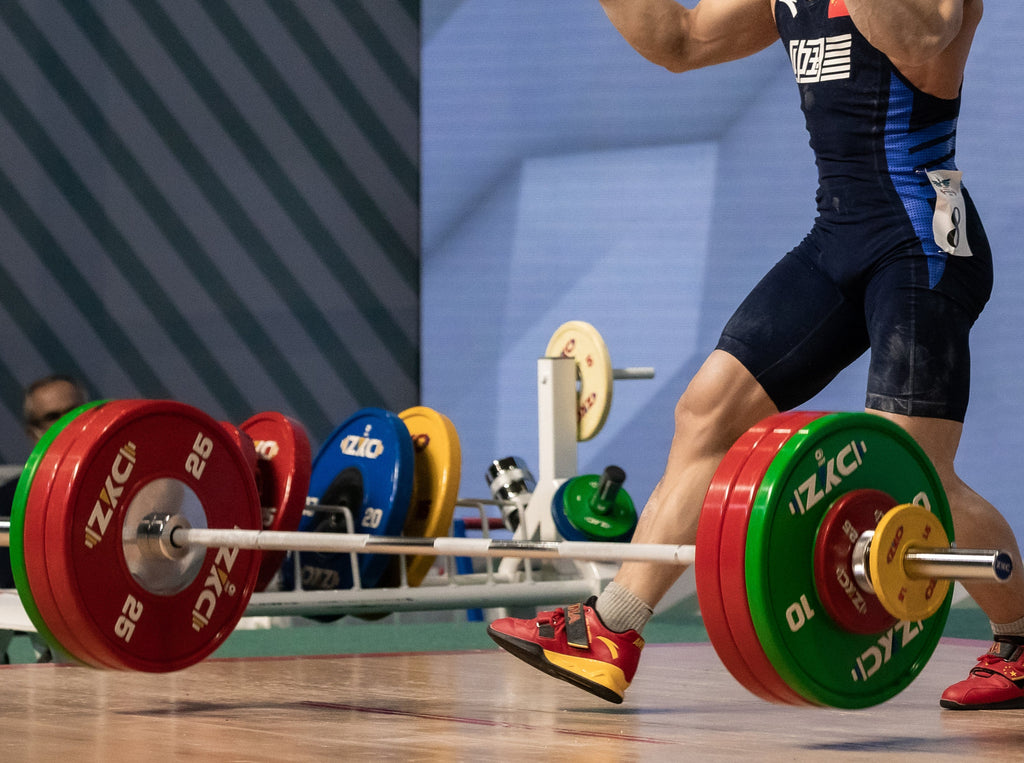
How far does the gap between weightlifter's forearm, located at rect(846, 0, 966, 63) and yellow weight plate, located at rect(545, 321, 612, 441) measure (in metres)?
2.37

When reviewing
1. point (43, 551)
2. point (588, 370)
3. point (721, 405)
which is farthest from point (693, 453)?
point (588, 370)

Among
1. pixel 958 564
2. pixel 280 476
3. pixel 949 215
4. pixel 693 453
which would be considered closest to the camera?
pixel 958 564

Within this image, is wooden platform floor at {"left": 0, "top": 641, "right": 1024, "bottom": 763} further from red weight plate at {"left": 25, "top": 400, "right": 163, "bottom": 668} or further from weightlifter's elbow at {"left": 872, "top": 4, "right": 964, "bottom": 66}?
weightlifter's elbow at {"left": 872, "top": 4, "right": 964, "bottom": 66}

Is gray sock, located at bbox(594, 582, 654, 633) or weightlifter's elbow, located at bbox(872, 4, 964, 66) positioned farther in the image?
gray sock, located at bbox(594, 582, 654, 633)

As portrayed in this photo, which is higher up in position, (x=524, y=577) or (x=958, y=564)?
(x=958, y=564)

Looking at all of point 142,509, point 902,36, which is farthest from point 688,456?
point 142,509

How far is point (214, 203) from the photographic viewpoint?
6262 millimetres

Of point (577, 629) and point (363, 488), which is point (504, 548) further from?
point (363, 488)

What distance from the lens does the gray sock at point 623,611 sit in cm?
214

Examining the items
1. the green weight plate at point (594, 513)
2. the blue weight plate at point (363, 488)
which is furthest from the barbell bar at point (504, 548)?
the green weight plate at point (594, 513)

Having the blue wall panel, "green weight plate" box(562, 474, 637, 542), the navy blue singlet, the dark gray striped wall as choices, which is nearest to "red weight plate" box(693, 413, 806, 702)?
the navy blue singlet

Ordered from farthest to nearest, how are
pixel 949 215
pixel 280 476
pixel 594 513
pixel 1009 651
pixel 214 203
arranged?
pixel 214 203
pixel 594 513
pixel 280 476
pixel 1009 651
pixel 949 215

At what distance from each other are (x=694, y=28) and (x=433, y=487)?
1.65 m

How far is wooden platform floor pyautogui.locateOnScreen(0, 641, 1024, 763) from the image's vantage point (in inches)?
71.4
